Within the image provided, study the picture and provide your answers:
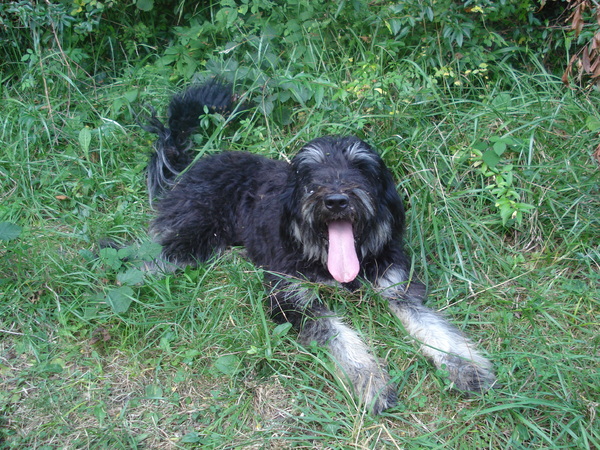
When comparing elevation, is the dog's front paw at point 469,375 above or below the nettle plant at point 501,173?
below

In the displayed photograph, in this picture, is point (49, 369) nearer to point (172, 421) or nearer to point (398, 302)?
point (172, 421)

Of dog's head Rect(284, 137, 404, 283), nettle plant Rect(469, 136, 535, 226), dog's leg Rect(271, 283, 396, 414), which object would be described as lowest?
dog's leg Rect(271, 283, 396, 414)

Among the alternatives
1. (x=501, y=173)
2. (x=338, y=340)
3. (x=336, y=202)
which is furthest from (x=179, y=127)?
(x=501, y=173)

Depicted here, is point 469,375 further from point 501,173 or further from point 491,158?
point 491,158

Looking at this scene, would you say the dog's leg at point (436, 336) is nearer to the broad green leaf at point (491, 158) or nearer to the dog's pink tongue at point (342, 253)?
the dog's pink tongue at point (342, 253)

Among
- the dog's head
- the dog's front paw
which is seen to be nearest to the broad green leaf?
the dog's head

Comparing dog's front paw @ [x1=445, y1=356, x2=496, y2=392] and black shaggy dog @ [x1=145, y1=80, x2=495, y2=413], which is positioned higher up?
black shaggy dog @ [x1=145, y1=80, x2=495, y2=413]

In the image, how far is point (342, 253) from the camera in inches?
132

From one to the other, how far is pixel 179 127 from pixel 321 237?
1.94 m

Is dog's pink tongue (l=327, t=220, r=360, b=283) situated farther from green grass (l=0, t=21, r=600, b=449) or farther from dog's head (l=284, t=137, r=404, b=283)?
green grass (l=0, t=21, r=600, b=449)

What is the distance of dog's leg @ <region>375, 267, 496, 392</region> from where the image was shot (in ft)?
10.0

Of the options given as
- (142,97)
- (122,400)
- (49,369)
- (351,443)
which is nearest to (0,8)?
(142,97)

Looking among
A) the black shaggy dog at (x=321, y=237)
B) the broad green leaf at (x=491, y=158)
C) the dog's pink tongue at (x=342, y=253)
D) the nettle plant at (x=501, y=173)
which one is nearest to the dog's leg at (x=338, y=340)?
→ the black shaggy dog at (x=321, y=237)

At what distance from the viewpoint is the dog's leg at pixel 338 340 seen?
3.03 m
